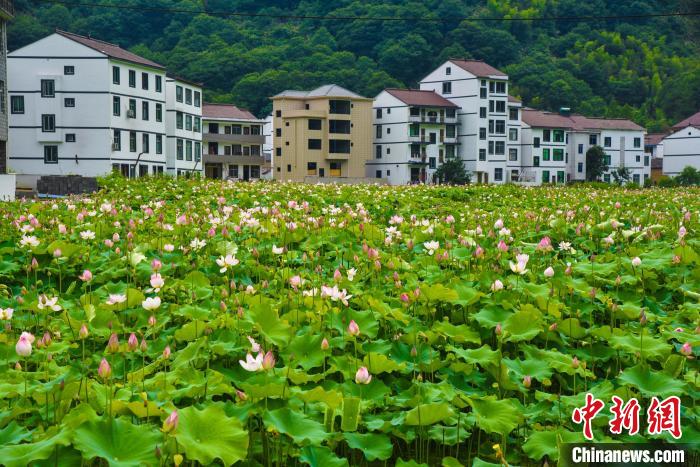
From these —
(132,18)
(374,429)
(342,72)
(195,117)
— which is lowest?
(374,429)

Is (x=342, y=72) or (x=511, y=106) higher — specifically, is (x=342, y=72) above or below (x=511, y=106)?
above

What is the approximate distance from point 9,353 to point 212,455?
1.85 m

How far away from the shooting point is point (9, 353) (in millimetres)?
3918

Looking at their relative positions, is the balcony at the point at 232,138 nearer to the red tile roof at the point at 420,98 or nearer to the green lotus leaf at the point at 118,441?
the red tile roof at the point at 420,98

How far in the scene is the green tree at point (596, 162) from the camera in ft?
277

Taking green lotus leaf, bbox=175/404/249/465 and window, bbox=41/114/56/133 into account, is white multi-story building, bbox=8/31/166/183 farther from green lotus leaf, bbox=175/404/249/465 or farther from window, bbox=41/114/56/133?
green lotus leaf, bbox=175/404/249/465

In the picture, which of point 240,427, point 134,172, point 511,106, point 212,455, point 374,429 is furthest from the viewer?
point 511,106

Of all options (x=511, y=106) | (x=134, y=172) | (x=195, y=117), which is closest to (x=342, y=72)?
(x=511, y=106)

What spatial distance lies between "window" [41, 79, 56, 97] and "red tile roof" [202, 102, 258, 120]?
2283cm

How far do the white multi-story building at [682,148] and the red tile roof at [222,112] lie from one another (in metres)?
44.8

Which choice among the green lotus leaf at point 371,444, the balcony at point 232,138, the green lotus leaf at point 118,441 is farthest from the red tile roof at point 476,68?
the green lotus leaf at point 118,441

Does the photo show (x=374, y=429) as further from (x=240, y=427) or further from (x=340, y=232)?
(x=340, y=232)

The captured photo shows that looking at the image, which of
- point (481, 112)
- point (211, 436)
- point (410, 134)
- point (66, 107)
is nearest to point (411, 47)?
point (481, 112)

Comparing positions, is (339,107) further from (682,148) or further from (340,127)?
(682,148)
